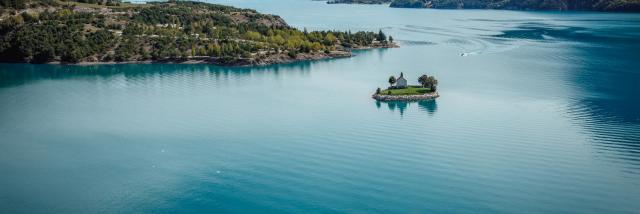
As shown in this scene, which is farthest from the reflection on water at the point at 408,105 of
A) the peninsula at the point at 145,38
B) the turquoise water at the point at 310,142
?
the peninsula at the point at 145,38

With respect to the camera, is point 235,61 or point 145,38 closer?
point 235,61

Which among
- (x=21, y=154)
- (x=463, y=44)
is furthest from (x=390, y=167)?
(x=463, y=44)

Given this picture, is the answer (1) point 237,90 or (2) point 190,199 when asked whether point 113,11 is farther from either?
(2) point 190,199

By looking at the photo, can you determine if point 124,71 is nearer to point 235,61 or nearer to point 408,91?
point 235,61

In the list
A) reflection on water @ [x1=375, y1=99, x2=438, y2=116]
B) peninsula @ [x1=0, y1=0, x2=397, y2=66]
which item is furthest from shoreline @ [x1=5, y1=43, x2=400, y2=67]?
reflection on water @ [x1=375, y1=99, x2=438, y2=116]

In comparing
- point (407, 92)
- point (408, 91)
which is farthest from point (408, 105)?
point (408, 91)

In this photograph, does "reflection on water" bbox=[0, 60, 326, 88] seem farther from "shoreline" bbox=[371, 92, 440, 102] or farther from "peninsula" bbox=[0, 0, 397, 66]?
"shoreline" bbox=[371, 92, 440, 102]
